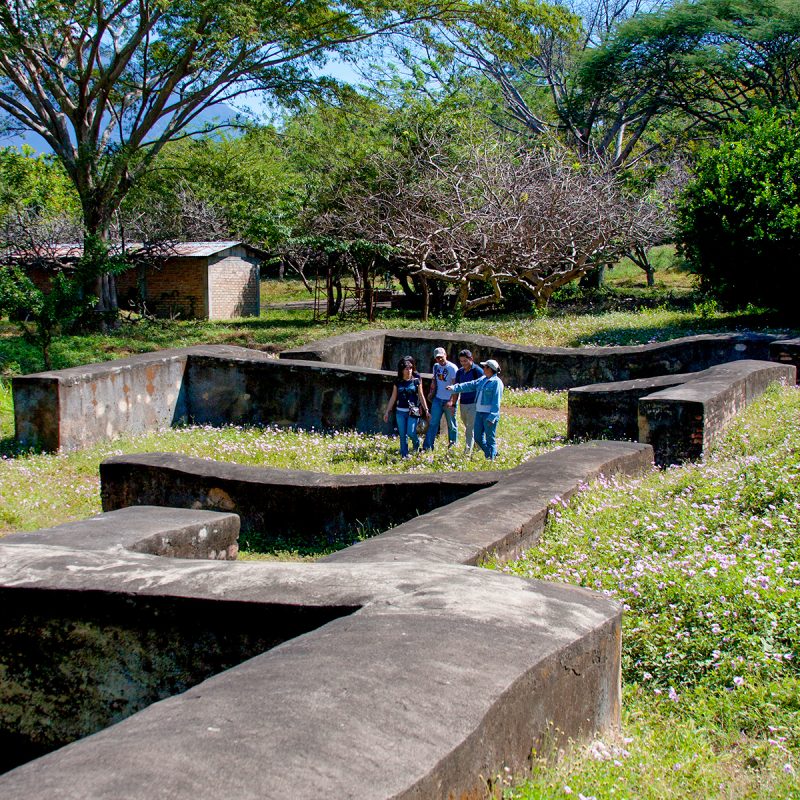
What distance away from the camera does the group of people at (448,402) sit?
9.21 meters

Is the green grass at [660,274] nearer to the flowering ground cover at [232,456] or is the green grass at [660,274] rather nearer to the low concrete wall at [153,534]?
the flowering ground cover at [232,456]

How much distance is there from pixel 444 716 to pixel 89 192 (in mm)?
21417

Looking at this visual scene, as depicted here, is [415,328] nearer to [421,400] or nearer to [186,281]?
[421,400]

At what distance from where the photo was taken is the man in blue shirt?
9.59 meters

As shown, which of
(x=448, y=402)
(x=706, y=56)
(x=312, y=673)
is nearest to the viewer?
(x=312, y=673)

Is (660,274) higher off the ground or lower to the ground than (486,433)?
higher

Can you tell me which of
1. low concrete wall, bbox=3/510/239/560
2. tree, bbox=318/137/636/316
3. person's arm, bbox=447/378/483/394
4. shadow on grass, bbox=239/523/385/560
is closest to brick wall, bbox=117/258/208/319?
tree, bbox=318/137/636/316

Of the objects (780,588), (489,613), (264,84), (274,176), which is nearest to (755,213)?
(264,84)

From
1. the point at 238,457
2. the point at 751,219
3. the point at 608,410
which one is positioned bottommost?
the point at 238,457

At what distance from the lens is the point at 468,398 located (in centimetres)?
959

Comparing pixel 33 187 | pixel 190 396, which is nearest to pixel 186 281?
pixel 33 187

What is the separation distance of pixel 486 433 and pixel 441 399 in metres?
0.88

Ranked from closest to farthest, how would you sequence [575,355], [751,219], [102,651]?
[102,651] → [575,355] → [751,219]

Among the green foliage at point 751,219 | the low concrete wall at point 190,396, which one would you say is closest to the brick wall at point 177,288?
the green foliage at point 751,219
